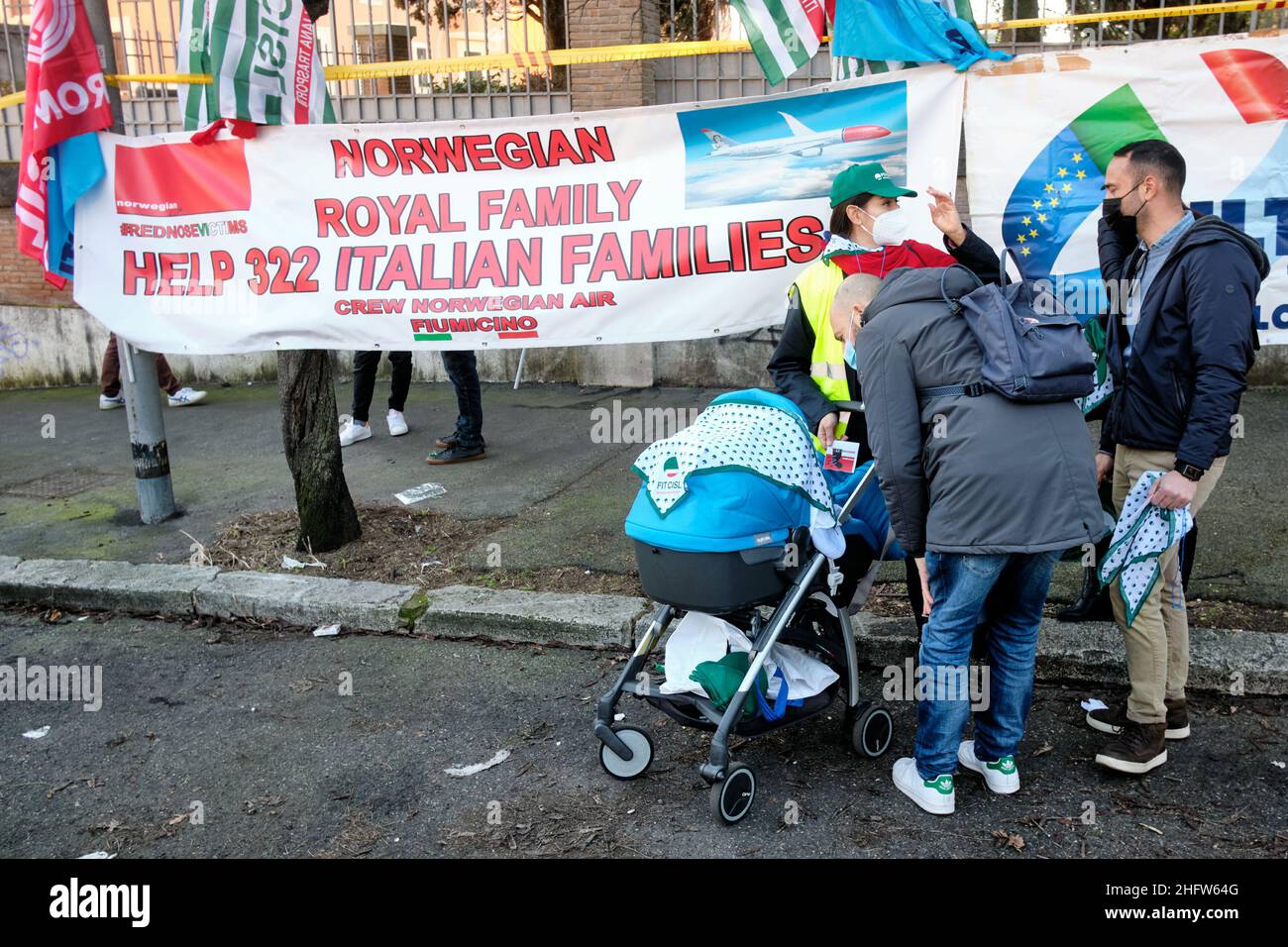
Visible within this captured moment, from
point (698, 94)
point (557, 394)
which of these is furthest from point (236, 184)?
point (698, 94)

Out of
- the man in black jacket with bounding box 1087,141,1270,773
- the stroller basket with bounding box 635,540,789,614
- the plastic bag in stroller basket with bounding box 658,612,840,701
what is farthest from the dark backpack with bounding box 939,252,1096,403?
the plastic bag in stroller basket with bounding box 658,612,840,701

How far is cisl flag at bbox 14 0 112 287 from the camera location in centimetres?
559

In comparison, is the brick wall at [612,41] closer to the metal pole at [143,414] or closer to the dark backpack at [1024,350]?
the metal pole at [143,414]

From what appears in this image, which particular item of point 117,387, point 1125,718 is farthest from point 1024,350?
point 117,387

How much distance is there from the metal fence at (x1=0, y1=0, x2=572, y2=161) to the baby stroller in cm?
705

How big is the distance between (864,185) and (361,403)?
206 inches

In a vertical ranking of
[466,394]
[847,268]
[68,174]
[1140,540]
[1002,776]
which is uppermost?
[68,174]

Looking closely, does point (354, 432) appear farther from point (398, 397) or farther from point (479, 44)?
point (479, 44)

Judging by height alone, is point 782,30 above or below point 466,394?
above

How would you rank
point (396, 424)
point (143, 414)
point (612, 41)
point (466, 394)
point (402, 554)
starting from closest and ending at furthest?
point (402, 554) → point (143, 414) → point (466, 394) → point (396, 424) → point (612, 41)

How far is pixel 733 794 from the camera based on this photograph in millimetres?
3262

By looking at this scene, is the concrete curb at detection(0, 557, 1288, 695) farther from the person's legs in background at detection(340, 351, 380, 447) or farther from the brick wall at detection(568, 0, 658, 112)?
the brick wall at detection(568, 0, 658, 112)

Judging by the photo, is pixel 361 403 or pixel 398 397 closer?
pixel 361 403

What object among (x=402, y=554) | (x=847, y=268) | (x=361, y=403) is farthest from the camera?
(x=361, y=403)
